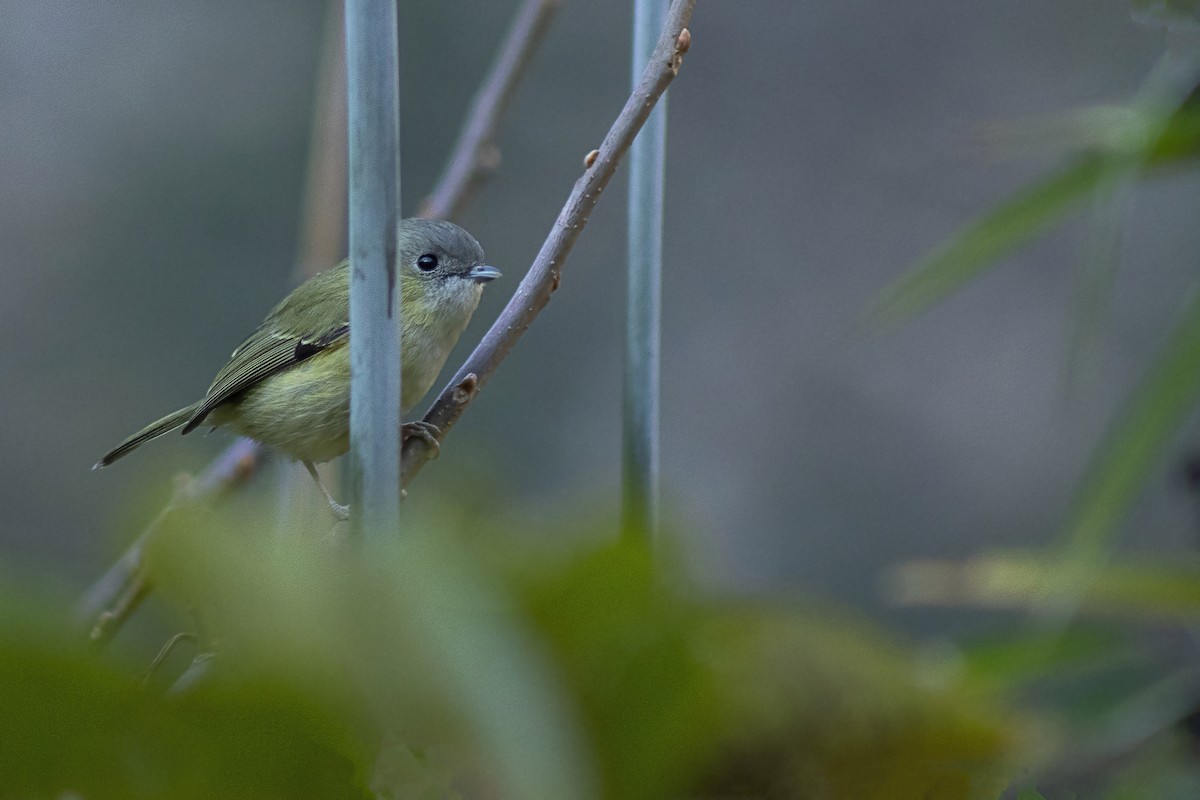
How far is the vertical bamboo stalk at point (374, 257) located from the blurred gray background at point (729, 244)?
1992 mm

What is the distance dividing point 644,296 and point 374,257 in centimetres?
17

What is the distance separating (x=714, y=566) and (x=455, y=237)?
876 mm

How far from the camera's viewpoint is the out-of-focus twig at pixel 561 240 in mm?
550

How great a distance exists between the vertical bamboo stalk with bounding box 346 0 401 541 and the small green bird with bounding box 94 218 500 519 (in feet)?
2.07

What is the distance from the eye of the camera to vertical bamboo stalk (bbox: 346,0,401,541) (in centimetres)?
42

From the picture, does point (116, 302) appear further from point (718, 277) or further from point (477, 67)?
point (718, 277)

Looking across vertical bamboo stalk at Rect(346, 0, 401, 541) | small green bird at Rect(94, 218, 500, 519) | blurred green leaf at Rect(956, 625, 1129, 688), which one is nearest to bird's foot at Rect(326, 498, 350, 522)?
vertical bamboo stalk at Rect(346, 0, 401, 541)

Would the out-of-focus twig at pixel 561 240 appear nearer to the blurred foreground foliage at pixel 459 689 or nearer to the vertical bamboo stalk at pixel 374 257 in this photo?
the vertical bamboo stalk at pixel 374 257

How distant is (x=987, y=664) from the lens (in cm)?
82

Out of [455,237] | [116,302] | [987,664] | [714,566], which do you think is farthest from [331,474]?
[116,302]

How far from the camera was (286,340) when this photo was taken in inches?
55.3

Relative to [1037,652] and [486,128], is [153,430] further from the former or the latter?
[1037,652]

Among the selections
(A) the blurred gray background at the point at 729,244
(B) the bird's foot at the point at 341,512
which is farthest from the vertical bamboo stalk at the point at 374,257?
(A) the blurred gray background at the point at 729,244

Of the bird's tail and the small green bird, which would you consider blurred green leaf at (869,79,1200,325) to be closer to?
the small green bird
